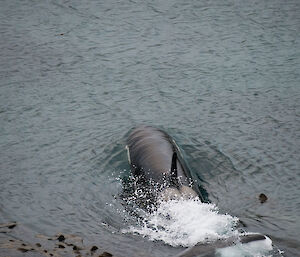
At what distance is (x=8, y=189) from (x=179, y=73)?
23.5 feet

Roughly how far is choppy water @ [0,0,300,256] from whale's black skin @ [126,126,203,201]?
1.44 feet

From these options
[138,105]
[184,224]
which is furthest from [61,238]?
[138,105]

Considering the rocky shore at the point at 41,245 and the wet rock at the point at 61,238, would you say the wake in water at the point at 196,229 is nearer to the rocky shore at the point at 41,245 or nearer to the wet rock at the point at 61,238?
the rocky shore at the point at 41,245

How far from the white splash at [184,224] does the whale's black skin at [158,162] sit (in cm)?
29

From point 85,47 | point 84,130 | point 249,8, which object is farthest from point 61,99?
point 249,8

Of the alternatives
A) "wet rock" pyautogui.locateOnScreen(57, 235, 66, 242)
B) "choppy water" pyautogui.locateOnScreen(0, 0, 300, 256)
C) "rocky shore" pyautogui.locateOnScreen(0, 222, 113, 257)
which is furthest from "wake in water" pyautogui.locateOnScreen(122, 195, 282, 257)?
"wet rock" pyautogui.locateOnScreen(57, 235, 66, 242)

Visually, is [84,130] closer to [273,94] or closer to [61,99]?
[61,99]

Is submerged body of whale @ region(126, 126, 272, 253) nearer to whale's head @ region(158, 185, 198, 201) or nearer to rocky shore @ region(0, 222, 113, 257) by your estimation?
whale's head @ region(158, 185, 198, 201)

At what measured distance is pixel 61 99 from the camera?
669 inches

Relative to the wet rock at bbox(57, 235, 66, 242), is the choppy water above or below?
above

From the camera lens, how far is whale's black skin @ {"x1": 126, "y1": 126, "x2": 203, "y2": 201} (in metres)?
11.6

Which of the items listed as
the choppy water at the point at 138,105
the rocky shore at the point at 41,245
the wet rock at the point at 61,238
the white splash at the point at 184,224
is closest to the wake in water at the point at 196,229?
the white splash at the point at 184,224

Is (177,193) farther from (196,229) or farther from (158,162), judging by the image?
(158,162)

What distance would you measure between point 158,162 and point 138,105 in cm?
444
